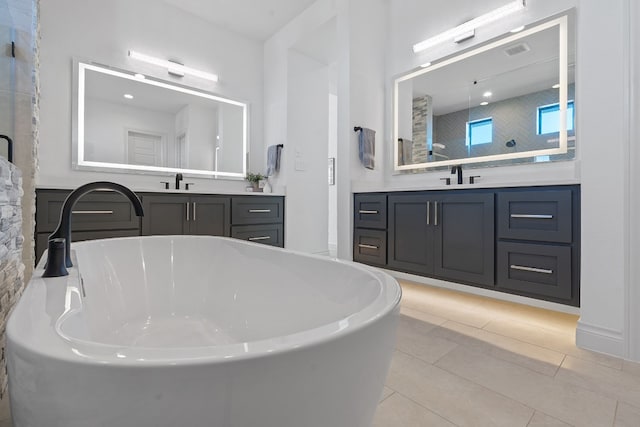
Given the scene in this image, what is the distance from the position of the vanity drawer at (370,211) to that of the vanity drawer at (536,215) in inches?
38.3

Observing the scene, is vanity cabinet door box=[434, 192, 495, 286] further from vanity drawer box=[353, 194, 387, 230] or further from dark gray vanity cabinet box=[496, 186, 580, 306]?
vanity drawer box=[353, 194, 387, 230]

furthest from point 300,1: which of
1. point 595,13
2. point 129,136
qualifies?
point 595,13

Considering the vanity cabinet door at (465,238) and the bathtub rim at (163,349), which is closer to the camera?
the bathtub rim at (163,349)

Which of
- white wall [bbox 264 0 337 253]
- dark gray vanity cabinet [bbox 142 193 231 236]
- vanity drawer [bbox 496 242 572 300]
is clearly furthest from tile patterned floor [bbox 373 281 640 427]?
white wall [bbox 264 0 337 253]

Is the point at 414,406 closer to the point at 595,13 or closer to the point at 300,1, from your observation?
the point at 595,13

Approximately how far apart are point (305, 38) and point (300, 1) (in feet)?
1.18

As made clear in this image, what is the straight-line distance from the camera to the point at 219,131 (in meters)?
3.68

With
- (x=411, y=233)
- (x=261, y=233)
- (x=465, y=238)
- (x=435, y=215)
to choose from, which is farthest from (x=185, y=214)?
(x=465, y=238)

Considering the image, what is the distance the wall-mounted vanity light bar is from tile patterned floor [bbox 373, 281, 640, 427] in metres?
3.34

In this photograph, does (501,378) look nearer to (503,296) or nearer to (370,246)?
(503,296)

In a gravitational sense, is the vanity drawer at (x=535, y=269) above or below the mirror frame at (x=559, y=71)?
below

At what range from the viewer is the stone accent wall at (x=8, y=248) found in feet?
3.34

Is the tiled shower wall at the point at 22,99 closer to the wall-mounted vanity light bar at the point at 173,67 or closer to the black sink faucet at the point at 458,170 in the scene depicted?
the wall-mounted vanity light bar at the point at 173,67

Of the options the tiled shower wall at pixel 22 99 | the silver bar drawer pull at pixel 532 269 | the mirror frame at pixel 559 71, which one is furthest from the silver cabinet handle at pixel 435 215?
the tiled shower wall at pixel 22 99
